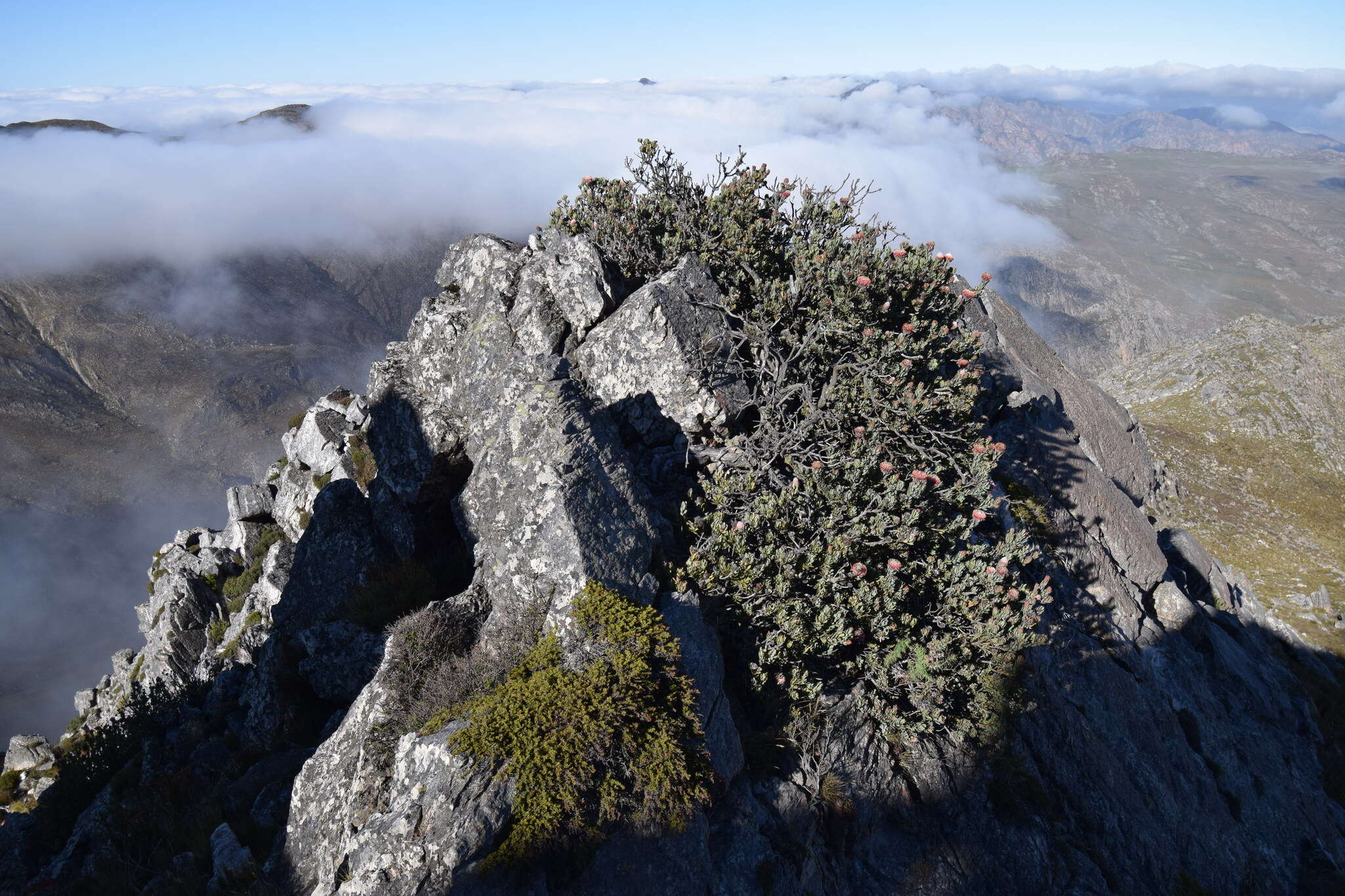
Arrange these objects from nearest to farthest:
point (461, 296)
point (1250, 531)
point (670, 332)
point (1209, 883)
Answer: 1. point (670, 332)
2. point (1209, 883)
3. point (461, 296)
4. point (1250, 531)

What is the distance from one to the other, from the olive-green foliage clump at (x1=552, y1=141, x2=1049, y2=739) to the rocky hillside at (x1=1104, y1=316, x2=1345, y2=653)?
84.7 feet

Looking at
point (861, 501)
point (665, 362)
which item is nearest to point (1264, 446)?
point (861, 501)

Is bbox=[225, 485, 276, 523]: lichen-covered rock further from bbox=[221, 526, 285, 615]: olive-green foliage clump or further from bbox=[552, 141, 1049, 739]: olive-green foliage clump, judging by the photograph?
bbox=[552, 141, 1049, 739]: olive-green foliage clump

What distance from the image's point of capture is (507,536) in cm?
1055

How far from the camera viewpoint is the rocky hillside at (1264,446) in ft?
149

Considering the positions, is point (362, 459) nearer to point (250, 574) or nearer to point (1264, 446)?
point (250, 574)

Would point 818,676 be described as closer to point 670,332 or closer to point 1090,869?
point 1090,869

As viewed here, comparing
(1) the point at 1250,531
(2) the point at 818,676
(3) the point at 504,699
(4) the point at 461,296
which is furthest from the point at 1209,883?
(1) the point at 1250,531

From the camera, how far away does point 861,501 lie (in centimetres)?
1155

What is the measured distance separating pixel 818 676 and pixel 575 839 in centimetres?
516

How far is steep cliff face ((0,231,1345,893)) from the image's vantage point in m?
8.73

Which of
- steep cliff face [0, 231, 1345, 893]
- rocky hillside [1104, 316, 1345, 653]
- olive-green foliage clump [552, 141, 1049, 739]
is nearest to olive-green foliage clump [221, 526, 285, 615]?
steep cliff face [0, 231, 1345, 893]

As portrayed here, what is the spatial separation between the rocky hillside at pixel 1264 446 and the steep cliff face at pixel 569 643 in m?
17.6

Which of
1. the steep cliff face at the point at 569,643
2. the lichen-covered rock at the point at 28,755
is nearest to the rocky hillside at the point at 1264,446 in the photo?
the steep cliff face at the point at 569,643
